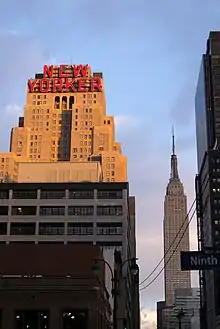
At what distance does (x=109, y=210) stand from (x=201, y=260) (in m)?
82.5

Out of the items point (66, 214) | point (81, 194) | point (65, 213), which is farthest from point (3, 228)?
point (81, 194)

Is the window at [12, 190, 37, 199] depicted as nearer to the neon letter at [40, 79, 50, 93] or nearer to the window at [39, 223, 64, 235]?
the window at [39, 223, 64, 235]

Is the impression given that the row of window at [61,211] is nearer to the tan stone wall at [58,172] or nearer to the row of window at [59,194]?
the row of window at [59,194]

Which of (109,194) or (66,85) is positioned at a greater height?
(66,85)

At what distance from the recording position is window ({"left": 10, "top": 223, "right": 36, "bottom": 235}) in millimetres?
109938

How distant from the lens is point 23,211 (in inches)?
4437

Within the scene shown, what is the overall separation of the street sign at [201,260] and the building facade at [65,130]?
144 m

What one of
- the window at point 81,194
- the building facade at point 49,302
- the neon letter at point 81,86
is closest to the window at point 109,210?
the window at point 81,194

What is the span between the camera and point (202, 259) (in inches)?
1153

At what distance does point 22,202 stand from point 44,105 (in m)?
85.8

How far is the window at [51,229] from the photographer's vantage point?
10988 cm

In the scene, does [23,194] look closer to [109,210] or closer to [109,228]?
[109,210]

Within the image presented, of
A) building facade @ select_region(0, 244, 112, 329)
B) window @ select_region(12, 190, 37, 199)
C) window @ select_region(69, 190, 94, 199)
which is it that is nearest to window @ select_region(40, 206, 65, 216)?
window @ select_region(69, 190, 94, 199)

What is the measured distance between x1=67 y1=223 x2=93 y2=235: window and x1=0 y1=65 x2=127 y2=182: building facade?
63.7 m
